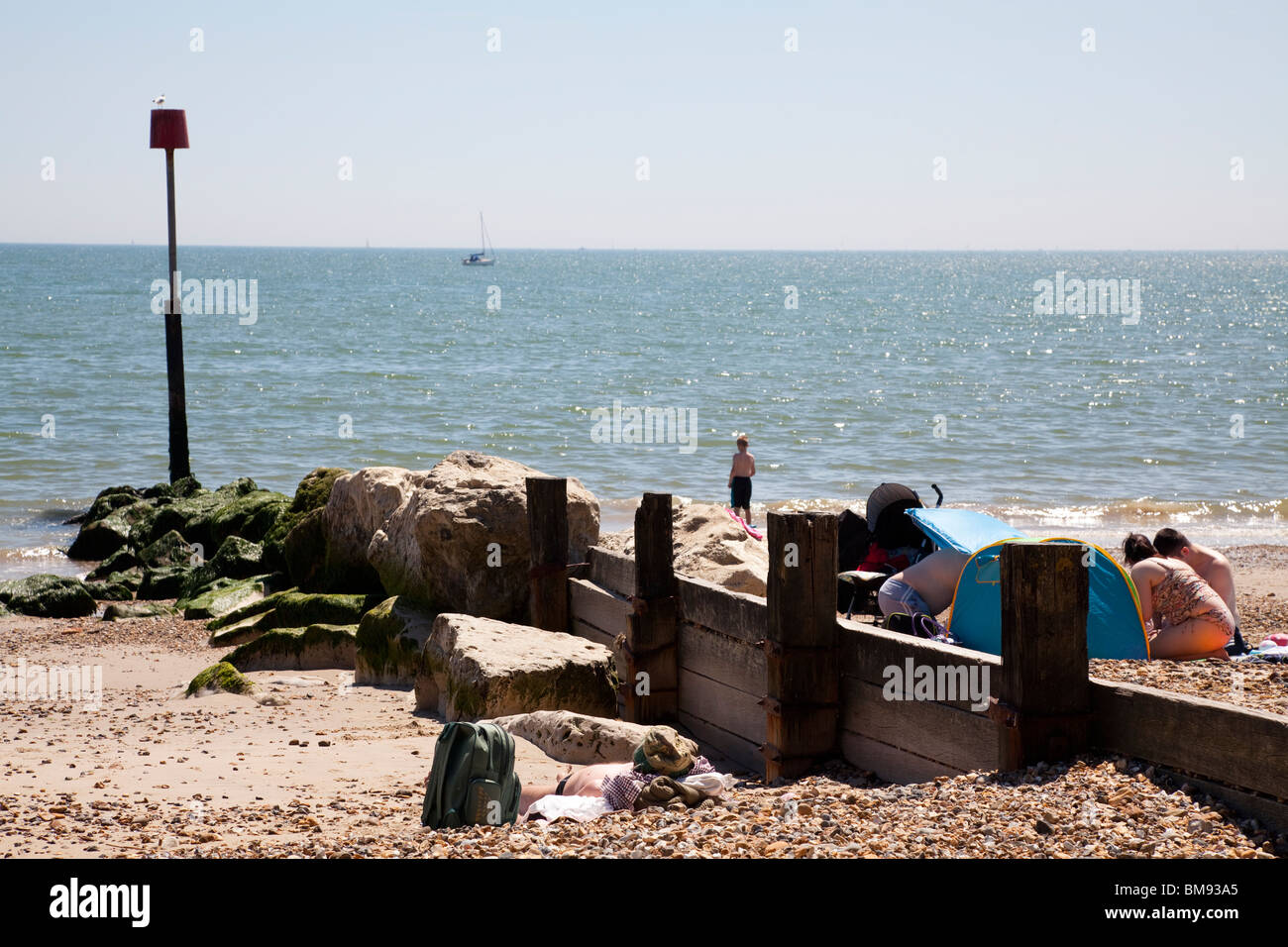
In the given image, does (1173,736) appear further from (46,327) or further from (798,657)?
(46,327)

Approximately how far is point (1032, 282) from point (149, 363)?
11096 cm

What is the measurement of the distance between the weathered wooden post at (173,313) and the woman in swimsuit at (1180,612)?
1467cm

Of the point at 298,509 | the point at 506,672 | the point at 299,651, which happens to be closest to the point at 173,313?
the point at 298,509

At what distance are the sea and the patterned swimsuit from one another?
Result: 11.3 metres

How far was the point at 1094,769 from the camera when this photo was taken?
521cm

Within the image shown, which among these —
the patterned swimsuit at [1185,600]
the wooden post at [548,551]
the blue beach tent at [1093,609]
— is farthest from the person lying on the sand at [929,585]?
the wooden post at [548,551]

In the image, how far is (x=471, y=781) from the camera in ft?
19.4

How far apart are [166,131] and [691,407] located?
57.8 ft

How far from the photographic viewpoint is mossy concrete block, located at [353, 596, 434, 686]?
A: 9.83 metres

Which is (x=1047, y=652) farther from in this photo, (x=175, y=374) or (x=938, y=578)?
(x=175, y=374)

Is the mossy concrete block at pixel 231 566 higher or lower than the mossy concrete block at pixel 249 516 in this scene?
lower

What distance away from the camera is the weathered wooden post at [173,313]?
62.3ft

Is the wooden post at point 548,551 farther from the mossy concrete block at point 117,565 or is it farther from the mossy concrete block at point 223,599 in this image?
the mossy concrete block at point 117,565

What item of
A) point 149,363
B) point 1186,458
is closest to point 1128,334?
point 1186,458
